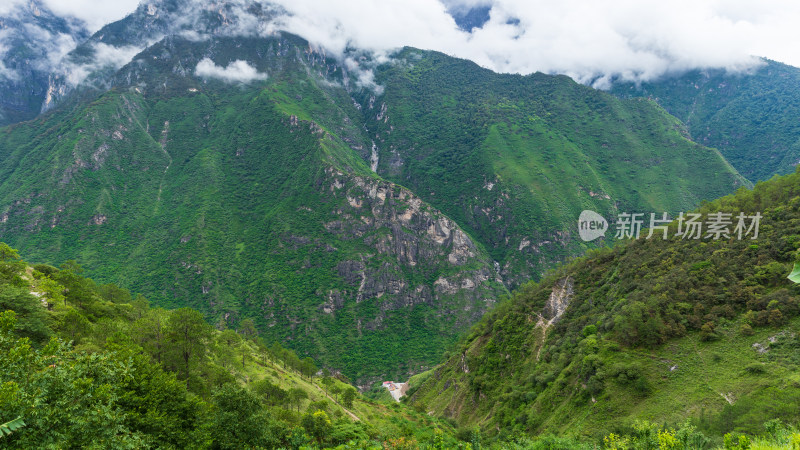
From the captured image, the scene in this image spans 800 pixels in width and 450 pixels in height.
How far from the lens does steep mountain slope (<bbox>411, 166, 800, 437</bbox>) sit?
117ft

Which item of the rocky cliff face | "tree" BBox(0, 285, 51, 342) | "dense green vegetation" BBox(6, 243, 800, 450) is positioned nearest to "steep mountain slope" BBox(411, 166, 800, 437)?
"dense green vegetation" BBox(6, 243, 800, 450)

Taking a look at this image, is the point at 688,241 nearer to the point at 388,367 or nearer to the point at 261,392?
the point at 261,392

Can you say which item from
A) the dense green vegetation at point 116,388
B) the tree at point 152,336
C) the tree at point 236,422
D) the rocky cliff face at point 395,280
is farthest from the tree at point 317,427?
the rocky cliff face at point 395,280

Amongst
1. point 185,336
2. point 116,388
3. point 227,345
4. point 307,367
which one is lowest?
point 307,367

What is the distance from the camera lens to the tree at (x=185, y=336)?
1293 inches

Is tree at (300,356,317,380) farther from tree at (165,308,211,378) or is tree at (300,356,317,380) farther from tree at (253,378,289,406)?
tree at (165,308,211,378)

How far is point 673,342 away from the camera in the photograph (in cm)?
4488

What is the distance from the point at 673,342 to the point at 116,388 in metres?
56.3

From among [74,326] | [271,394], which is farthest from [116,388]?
[271,394]

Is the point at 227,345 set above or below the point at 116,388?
below

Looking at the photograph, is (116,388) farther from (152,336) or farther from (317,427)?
(317,427)

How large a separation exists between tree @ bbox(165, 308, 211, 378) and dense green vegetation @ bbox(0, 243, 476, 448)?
0.29 feet

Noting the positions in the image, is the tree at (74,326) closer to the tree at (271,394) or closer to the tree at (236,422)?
the tree at (236,422)

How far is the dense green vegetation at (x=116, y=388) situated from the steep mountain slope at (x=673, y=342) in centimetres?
2729
